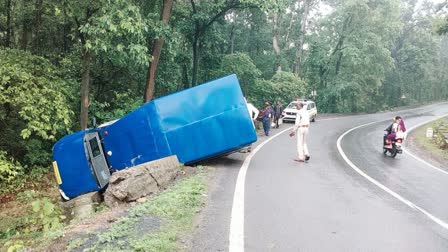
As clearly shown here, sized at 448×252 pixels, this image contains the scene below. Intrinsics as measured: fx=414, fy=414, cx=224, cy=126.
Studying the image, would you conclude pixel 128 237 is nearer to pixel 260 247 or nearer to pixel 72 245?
pixel 72 245

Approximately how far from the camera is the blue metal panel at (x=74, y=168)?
11883 millimetres

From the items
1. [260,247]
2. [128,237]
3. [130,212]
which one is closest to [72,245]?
[128,237]

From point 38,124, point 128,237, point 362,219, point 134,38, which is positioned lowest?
point 362,219

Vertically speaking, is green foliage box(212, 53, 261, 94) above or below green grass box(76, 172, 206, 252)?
above

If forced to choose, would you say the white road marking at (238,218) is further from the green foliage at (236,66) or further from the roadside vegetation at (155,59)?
the green foliage at (236,66)

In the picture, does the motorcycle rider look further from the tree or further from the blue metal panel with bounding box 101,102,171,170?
the tree

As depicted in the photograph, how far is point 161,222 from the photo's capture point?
23.0 feet

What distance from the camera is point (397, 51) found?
63469 millimetres

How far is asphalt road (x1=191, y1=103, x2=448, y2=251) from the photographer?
6.39m

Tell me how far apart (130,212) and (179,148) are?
4545 millimetres

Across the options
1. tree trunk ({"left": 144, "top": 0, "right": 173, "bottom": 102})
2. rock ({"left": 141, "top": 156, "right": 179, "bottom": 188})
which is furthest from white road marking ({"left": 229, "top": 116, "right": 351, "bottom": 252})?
tree trunk ({"left": 144, "top": 0, "right": 173, "bottom": 102})

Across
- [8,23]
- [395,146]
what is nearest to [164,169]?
[395,146]

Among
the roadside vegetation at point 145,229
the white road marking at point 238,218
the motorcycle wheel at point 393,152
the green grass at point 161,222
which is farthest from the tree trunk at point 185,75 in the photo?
the roadside vegetation at point 145,229

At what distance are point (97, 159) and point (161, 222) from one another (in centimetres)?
567
